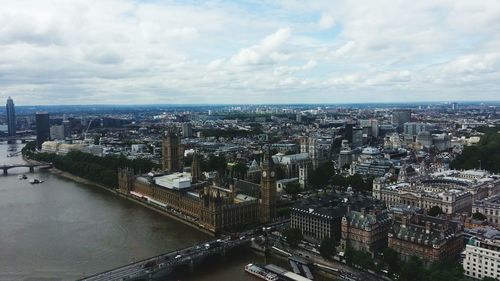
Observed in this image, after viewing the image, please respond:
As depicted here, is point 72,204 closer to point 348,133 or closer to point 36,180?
point 36,180

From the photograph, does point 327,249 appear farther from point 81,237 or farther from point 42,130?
point 42,130

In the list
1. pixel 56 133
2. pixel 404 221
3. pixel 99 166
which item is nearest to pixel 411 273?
pixel 404 221

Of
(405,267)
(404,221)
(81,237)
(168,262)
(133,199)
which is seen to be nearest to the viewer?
(405,267)

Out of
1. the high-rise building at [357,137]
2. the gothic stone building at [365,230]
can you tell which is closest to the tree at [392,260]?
the gothic stone building at [365,230]

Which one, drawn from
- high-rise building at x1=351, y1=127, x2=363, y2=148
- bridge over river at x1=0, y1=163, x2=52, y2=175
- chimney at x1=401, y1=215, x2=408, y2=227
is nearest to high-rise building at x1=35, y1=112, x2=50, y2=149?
bridge over river at x1=0, y1=163, x2=52, y2=175

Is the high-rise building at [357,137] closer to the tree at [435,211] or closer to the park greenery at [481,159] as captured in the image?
the park greenery at [481,159]

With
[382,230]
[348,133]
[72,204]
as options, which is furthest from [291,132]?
[382,230]
